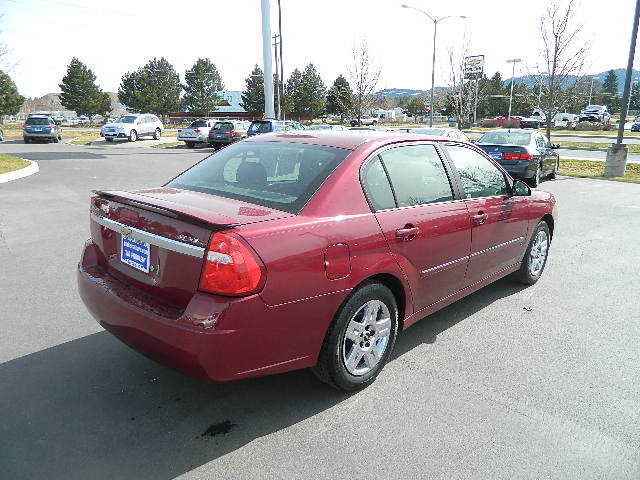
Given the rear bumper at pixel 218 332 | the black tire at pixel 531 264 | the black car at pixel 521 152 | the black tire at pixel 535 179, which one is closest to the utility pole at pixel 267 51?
the black car at pixel 521 152

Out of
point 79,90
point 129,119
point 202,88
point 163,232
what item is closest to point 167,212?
point 163,232

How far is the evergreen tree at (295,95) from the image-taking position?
70562 millimetres

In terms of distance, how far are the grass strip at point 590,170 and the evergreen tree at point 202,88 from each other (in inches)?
2448

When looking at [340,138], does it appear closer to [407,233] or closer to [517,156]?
[407,233]

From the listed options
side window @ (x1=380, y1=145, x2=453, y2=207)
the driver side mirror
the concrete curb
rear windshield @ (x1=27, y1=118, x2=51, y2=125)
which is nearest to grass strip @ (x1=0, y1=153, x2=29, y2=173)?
the concrete curb

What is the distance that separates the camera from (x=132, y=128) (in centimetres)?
3069

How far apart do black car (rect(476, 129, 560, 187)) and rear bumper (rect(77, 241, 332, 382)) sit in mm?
11351

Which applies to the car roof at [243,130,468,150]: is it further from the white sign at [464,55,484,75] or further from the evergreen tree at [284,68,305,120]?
the evergreen tree at [284,68,305,120]

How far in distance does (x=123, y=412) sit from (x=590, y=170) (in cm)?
1888

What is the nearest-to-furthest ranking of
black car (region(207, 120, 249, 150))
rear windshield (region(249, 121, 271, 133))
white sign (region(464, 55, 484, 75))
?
rear windshield (region(249, 121, 271, 133)) < black car (region(207, 120, 249, 150)) < white sign (region(464, 55, 484, 75))

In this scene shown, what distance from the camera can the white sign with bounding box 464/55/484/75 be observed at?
1423 inches

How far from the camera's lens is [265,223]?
260 centimetres

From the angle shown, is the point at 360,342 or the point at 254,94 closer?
the point at 360,342

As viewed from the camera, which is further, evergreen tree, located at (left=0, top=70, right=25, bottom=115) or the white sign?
evergreen tree, located at (left=0, top=70, right=25, bottom=115)
